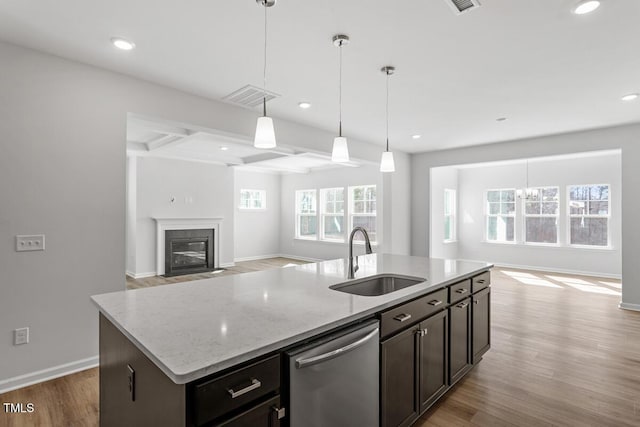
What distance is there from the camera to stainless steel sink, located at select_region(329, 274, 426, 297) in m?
2.28

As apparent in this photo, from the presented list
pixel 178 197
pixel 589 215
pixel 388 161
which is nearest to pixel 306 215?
pixel 178 197

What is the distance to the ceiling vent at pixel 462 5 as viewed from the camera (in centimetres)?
202

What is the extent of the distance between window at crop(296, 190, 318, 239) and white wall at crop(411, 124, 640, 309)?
3258 millimetres

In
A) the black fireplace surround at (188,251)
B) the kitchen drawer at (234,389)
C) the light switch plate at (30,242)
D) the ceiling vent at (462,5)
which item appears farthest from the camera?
the black fireplace surround at (188,251)

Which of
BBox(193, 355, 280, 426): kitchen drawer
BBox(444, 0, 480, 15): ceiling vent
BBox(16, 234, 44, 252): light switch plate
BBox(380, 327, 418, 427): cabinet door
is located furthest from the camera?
BBox(16, 234, 44, 252): light switch plate

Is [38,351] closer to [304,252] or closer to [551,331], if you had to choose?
[551,331]

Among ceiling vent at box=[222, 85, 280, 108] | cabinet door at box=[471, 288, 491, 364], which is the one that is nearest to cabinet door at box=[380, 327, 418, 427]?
cabinet door at box=[471, 288, 491, 364]

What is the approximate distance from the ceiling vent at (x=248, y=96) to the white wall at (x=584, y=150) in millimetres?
4139

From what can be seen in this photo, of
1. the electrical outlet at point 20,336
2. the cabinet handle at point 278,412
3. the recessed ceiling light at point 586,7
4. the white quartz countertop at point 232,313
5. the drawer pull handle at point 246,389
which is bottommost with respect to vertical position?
the electrical outlet at point 20,336

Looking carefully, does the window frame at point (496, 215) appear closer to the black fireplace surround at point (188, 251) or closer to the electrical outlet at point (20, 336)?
the black fireplace surround at point (188, 251)

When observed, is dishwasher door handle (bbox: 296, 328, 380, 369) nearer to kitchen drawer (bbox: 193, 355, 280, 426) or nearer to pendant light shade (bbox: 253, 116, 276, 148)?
kitchen drawer (bbox: 193, 355, 280, 426)

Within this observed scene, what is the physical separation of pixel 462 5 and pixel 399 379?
2.25 metres

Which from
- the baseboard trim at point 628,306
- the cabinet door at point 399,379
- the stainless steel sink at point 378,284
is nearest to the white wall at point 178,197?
the stainless steel sink at point 378,284

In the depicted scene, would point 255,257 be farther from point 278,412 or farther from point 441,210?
point 278,412
